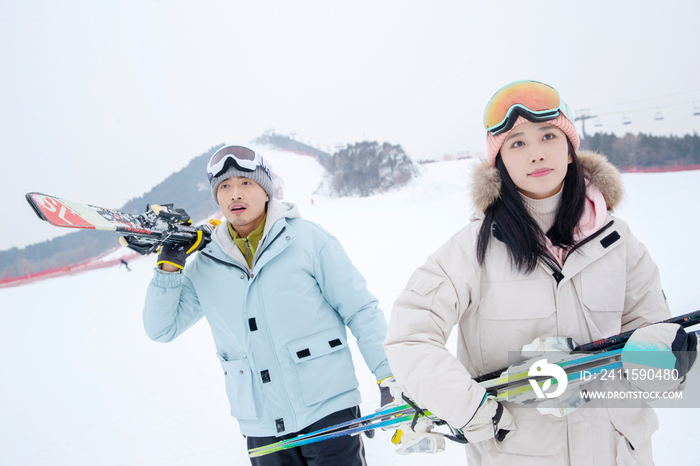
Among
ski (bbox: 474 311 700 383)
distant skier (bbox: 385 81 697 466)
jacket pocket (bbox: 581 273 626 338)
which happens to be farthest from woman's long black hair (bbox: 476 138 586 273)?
ski (bbox: 474 311 700 383)

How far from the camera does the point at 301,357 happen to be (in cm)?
152

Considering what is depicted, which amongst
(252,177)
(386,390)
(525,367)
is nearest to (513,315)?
(525,367)

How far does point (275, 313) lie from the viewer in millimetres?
1540

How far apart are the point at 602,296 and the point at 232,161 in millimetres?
1629

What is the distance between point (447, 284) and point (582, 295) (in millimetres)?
404

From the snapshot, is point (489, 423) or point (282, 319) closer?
point (489, 423)

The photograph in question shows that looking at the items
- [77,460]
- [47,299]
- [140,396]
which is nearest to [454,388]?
[77,460]

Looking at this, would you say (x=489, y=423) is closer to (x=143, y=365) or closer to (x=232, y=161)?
(x=232, y=161)

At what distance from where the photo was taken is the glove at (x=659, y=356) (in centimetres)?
91

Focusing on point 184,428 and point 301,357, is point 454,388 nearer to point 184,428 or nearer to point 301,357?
point 301,357

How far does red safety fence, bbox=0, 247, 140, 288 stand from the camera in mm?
9766

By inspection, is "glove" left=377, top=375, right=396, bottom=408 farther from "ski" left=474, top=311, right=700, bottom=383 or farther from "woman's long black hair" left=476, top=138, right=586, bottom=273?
"woman's long black hair" left=476, top=138, right=586, bottom=273

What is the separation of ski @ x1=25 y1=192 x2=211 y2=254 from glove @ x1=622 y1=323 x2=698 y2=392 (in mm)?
1860

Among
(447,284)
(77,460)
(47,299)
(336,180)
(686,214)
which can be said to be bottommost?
(77,460)
